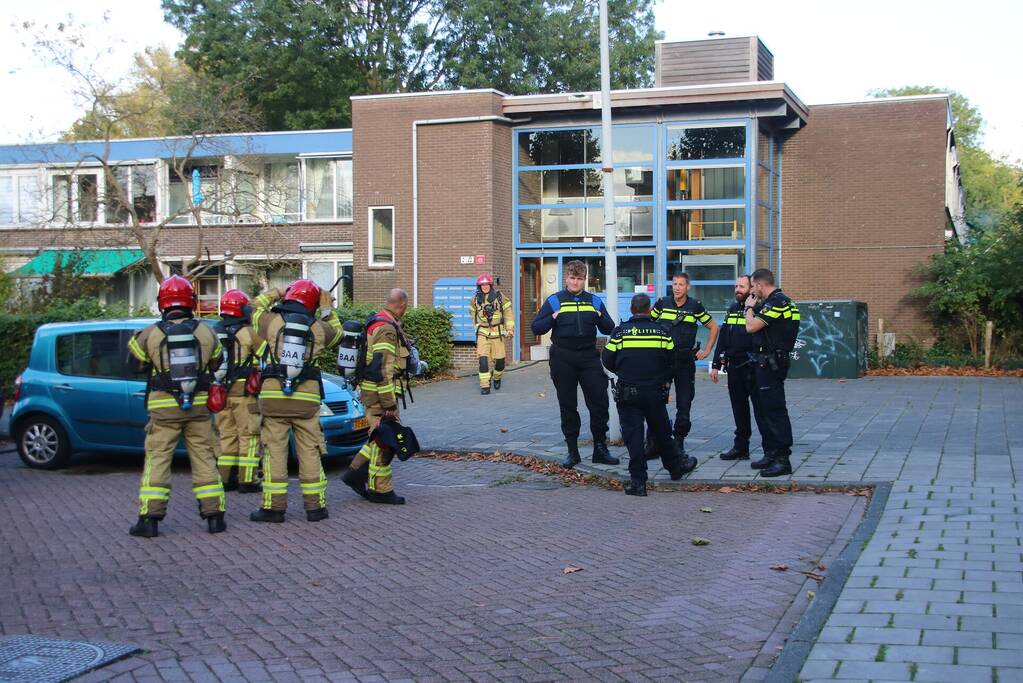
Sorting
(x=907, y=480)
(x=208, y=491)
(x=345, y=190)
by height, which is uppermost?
(x=345, y=190)

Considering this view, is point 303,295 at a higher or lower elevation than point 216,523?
higher

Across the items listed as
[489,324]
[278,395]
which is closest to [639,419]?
[278,395]

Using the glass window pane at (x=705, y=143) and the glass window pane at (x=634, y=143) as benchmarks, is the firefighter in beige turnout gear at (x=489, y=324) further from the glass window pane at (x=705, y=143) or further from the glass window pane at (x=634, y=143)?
the glass window pane at (x=705, y=143)

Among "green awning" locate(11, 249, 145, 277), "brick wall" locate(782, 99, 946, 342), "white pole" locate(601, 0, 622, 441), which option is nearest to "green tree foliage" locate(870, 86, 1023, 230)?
"brick wall" locate(782, 99, 946, 342)

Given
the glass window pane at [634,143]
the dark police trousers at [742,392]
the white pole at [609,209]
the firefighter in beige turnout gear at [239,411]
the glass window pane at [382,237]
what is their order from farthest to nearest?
the glass window pane at [382,237], the glass window pane at [634,143], the white pole at [609,209], the dark police trousers at [742,392], the firefighter in beige turnout gear at [239,411]

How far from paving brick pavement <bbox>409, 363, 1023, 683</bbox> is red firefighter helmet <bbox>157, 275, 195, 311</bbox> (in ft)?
14.5

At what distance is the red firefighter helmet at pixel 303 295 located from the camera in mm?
8250

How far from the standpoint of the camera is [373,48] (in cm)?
3728

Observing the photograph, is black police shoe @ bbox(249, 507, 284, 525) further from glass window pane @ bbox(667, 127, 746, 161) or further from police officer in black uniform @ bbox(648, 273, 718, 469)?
glass window pane @ bbox(667, 127, 746, 161)

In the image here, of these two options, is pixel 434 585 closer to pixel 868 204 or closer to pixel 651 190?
pixel 651 190

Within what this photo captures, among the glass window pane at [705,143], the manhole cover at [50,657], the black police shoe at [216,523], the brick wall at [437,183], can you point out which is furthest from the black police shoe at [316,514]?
the glass window pane at [705,143]

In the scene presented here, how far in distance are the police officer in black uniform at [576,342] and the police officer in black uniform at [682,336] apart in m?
0.57

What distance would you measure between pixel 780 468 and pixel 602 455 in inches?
70.9

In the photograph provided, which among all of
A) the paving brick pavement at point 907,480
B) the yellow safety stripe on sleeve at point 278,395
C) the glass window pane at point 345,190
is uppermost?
the glass window pane at point 345,190
